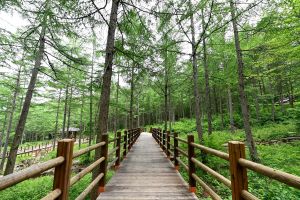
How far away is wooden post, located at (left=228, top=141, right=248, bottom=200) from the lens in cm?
204

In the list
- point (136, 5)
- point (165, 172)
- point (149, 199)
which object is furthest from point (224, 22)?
point (149, 199)

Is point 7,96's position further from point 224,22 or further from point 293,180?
point 293,180

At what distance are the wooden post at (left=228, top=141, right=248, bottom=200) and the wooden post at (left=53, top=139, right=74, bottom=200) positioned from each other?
6.44 feet

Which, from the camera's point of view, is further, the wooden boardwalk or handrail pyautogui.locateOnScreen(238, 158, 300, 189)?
the wooden boardwalk

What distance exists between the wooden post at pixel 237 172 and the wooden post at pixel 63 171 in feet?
6.44

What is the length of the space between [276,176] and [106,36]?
6358mm

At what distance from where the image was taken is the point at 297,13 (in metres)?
8.24

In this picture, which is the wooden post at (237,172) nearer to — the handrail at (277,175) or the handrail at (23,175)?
the handrail at (277,175)

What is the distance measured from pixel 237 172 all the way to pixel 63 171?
2.02 metres

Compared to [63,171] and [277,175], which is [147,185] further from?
[277,175]

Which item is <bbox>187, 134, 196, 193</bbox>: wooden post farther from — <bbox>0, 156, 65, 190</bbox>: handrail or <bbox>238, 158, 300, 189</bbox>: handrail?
<bbox>0, 156, 65, 190</bbox>: handrail

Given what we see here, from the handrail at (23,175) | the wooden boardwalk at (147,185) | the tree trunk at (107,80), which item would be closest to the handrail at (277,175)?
the handrail at (23,175)

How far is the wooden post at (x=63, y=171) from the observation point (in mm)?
2121

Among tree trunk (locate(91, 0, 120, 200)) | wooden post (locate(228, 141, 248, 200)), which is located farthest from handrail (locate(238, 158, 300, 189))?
tree trunk (locate(91, 0, 120, 200))
